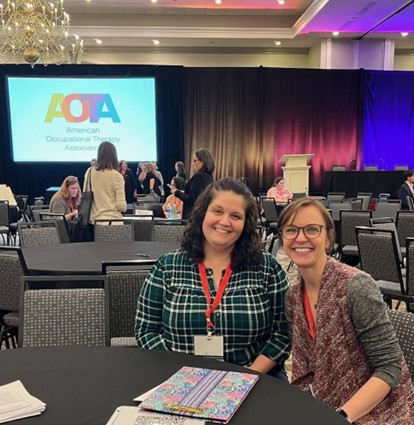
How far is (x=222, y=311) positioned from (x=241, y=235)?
1.03 ft

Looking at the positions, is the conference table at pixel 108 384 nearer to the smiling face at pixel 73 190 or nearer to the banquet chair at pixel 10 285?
the banquet chair at pixel 10 285

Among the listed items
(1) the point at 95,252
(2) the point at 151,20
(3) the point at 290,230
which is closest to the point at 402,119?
(2) the point at 151,20

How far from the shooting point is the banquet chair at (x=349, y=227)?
4453 mm

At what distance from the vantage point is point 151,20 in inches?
462

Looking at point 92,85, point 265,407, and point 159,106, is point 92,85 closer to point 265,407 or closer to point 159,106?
point 159,106

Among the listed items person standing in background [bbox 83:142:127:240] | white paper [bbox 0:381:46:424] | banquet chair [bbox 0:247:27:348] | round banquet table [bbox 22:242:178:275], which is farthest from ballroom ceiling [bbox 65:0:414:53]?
white paper [bbox 0:381:46:424]

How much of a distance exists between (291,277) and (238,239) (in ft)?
12.8

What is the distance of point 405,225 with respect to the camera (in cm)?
441

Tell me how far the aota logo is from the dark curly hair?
388 inches

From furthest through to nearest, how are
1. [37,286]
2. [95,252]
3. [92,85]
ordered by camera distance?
[92,85] → [95,252] → [37,286]

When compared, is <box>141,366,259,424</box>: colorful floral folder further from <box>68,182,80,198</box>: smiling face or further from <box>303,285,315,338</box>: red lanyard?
<box>68,182,80,198</box>: smiling face

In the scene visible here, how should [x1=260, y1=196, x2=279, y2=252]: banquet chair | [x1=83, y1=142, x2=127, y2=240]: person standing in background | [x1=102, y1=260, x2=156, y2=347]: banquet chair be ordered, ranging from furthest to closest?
[x1=260, y1=196, x2=279, y2=252]: banquet chair < [x1=83, y1=142, x2=127, y2=240]: person standing in background < [x1=102, y1=260, x2=156, y2=347]: banquet chair

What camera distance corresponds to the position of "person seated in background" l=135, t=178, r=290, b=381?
1571 mm

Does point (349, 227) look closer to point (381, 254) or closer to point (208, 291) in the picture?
point (381, 254)
